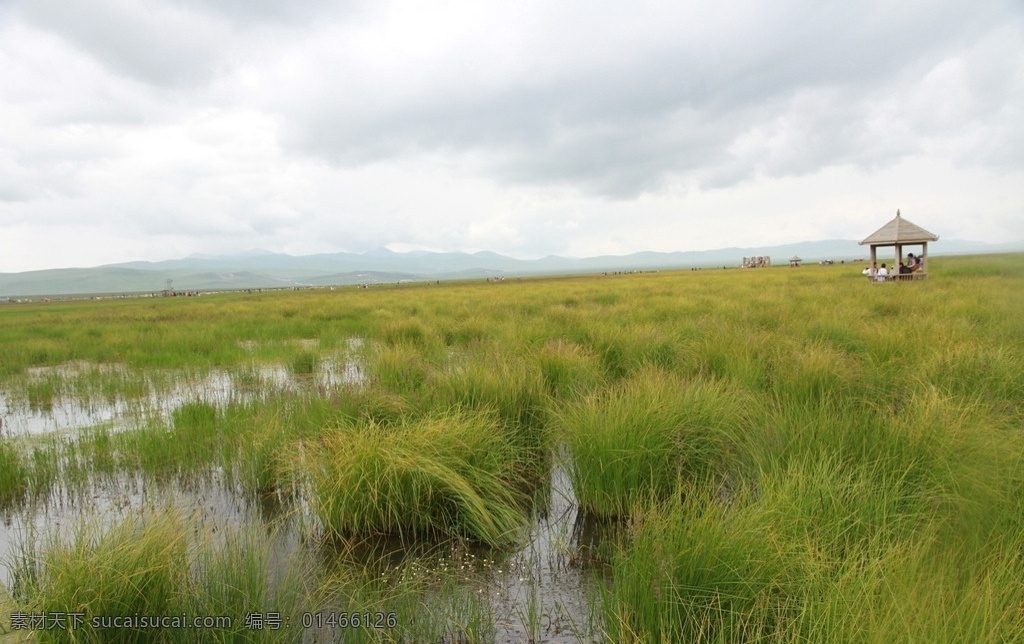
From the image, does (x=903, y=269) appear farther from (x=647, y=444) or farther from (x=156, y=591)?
(x=156, y=591)

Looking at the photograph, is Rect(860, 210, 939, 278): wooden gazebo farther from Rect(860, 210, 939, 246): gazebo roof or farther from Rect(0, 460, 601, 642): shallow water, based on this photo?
Rect(0, 460, 601, 642): shallow water

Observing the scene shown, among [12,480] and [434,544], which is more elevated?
[12,480]

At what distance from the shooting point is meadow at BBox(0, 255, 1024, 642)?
214 cm

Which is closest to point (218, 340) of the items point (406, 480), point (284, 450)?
point (284, 450)

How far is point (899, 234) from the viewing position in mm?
20547

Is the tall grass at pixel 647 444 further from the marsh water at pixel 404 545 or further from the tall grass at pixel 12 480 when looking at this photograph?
the tall grass at pixel 12 480

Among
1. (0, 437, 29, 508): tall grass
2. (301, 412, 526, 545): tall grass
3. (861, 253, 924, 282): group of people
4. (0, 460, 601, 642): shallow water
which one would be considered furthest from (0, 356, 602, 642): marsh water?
(861, 253, 924, 282): group of people

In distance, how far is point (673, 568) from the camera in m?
2.22

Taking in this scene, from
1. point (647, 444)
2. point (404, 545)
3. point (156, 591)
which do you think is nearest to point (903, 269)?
point (647, 444)

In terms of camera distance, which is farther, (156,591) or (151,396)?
(151,396)

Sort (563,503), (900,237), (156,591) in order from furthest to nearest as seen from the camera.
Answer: (900,237), (563,503), (156,591)

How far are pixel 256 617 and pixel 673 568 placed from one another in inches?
79.7

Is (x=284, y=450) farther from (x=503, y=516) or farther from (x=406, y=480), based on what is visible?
(x=503, y=516)

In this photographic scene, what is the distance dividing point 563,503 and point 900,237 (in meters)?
23.8
